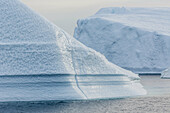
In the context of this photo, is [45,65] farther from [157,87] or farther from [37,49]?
[157,87]

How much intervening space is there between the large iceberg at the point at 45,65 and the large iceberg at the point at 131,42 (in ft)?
37.1

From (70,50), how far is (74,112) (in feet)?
6.32

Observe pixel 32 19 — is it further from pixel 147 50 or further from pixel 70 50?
pixel 147 50

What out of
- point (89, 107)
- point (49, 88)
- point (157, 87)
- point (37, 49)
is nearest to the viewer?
point (89, 107)

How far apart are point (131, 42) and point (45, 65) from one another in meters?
13.4

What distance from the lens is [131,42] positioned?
20297 mm

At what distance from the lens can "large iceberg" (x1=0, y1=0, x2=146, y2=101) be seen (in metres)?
6.90

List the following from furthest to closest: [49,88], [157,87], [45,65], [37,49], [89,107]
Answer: [157,87]
[37,49]
[45,65]
[49,88]
[89,107]

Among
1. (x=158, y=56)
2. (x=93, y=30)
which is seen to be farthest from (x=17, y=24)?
(x=93, y=30)

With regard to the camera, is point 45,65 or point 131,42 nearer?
point 45,65

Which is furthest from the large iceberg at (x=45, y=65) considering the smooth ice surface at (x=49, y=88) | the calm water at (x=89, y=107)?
the calm water at (x=89, y=107)

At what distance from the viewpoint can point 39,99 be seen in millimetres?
6734

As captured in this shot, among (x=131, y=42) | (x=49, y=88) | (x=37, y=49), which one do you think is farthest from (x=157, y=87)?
(x=131, y=42)

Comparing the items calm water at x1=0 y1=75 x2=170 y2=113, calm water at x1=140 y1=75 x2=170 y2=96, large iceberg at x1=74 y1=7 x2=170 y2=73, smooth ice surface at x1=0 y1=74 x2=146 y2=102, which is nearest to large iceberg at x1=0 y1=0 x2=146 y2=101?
smooth ice surface at x1=0 y1=74 x2=146 y2=102
